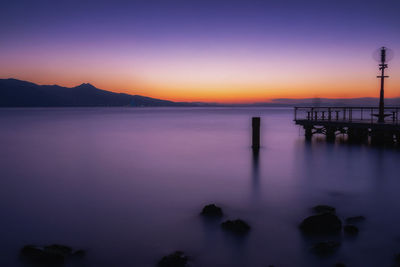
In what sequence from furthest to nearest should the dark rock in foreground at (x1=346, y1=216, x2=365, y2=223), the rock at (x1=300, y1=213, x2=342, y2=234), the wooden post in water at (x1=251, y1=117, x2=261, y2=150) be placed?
the wooden post in water at (x1=251, y1=117, x2=261, y2=150)
the dark rock in foreground at (x1=346, y1=216, x2=365, y2=223)
the rock at (x1=300, y1=213, x2=342, y2=234)

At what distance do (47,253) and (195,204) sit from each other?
16.6 feet

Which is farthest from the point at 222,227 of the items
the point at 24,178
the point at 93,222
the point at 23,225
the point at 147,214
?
the point at 24,178

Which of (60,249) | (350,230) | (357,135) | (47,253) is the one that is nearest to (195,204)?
(60,249)

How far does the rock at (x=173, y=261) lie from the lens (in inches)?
232

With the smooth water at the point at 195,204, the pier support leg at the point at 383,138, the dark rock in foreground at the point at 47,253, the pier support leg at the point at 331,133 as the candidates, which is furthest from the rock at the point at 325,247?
the pier support leg at the point at 331,133

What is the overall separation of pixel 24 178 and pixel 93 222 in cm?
781

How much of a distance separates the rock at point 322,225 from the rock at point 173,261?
3.26 meters

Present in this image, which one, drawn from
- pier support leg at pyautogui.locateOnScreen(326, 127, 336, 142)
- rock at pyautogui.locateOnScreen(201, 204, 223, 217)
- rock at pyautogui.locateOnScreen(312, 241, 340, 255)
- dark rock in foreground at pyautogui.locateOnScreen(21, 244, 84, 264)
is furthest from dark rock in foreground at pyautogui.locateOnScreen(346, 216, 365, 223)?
pier support leg at pyautogui.locateOnScreen(326, 127, 336, 142)

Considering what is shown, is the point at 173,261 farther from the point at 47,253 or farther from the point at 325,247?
the point at 325,247

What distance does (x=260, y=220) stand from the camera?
27.8 feet

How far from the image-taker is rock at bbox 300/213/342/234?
7.02 metres

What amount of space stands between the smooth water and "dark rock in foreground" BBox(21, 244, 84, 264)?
22 cm

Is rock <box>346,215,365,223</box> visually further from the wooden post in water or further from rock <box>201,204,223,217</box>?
the wooden post in water

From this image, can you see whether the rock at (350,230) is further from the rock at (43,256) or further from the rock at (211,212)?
the rock at (43,256)
